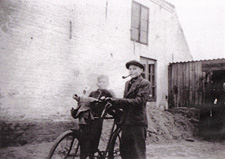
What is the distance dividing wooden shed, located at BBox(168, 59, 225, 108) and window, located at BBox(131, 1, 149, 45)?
224 centimetres

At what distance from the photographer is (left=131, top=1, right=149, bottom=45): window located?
33.8 ft

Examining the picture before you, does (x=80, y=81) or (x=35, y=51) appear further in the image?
(x=80, y=81)

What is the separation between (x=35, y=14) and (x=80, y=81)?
2.46 meters

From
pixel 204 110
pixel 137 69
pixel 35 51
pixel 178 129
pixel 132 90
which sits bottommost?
pixel 178 129

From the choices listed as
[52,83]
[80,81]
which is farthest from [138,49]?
[52,83]

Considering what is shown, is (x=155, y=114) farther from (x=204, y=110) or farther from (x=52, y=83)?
(x=52, y=83)

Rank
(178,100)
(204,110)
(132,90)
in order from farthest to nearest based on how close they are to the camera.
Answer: (178,100) → (204,110) → (132,90)

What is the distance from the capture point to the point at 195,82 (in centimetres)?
1058

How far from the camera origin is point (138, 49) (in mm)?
10438

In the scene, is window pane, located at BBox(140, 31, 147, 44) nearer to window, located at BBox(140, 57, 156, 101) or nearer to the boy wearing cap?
window, located at BBox(140, 57, 156, 101)

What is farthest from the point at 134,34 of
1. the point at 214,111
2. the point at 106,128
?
the point at 214,111

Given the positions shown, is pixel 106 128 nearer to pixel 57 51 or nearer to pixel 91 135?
pixel 57 51

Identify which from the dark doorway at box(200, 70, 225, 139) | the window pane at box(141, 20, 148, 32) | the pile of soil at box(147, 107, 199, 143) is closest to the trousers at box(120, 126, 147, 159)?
the pile of soil at box(147, 107, 199, 143)

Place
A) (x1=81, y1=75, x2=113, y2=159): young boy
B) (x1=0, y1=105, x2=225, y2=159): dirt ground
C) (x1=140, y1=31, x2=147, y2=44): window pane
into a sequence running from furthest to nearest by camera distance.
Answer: (x1=140, y1=31, x2=147, y2=44): window pane, (x1=0, y1=105, x2=225, y2=159): dirt ground, (x1=81, y1=75, x2=113, y2=159): young boy
